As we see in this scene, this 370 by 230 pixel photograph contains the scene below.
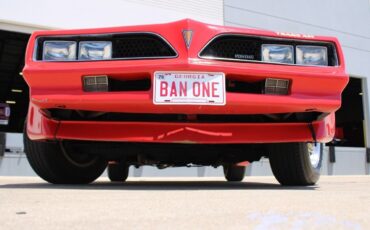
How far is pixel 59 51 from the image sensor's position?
3.10 metres

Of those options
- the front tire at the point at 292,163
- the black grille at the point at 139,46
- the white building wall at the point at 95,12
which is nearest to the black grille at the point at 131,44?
the black grille at the point at 139,46

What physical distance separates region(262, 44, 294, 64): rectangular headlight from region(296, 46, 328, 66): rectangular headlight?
6 centimetres

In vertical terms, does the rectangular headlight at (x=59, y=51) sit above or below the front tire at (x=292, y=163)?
above

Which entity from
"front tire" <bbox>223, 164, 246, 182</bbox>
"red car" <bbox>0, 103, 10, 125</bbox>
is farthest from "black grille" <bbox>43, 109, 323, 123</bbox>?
"red car" <bbox>0, 103, 10, 125</bbox>

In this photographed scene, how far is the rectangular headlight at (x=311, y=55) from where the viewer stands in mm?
3188

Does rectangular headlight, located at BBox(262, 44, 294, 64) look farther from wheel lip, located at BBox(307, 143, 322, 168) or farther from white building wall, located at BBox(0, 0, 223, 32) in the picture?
white building wall, located at BBox(0, 0, 223, 32)

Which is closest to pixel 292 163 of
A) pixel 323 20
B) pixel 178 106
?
pixel 178 106

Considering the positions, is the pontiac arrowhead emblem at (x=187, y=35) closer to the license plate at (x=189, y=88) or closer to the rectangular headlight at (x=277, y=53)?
the license plate at (x=189, y=88)

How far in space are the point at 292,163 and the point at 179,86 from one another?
123 centimetres

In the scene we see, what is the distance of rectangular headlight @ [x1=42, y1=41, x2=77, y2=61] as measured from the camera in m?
3.07
